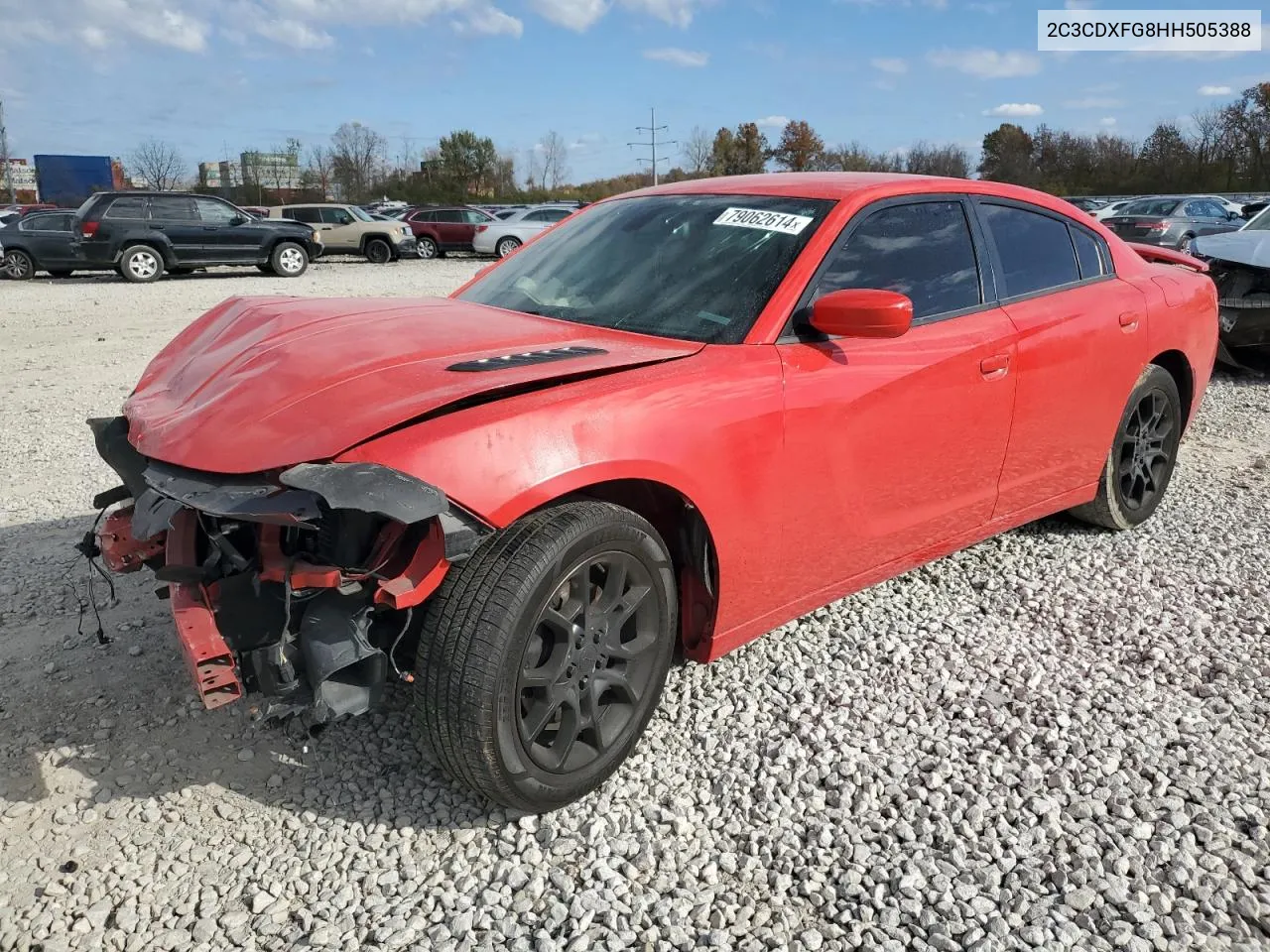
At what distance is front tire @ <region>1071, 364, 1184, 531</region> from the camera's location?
417 centimetres

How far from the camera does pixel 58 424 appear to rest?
21.1 ft

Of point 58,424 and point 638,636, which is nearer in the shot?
point 638,636

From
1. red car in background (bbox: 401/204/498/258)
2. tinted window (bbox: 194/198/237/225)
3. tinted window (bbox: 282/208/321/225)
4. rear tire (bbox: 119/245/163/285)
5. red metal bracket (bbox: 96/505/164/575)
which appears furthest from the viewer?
red car in background (bbox: 401/204/498/258)

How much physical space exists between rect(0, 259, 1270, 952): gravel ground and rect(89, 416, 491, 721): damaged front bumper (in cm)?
49

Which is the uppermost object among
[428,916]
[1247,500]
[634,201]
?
[634,201]

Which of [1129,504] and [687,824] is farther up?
[1129,504]

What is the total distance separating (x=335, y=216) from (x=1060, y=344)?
2329cm

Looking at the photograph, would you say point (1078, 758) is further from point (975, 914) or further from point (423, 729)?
point (423, 729)

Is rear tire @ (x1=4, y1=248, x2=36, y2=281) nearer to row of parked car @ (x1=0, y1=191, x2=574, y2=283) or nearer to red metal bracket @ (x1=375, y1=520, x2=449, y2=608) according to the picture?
row of parked car @ (x1=0, y1=191, x2=574, y2=283)

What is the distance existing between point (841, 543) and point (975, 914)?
1180 millimetres

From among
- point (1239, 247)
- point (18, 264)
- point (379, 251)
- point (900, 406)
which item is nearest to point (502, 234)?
point (379, 251)

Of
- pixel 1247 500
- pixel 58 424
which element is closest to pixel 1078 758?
pixel 1247 500

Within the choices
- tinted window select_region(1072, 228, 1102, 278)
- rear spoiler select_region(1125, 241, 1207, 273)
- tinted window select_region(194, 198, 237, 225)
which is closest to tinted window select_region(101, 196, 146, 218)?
tinted window select_region(194, 198, 237, 225)

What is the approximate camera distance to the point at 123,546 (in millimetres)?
2627
